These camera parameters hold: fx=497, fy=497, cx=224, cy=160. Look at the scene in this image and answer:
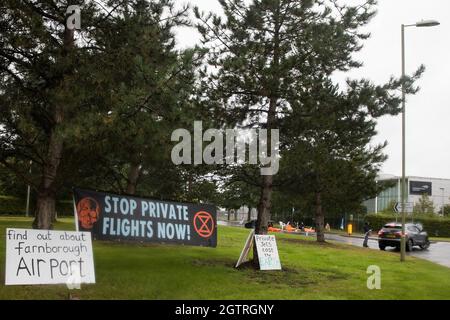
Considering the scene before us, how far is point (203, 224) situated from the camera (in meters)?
12.0

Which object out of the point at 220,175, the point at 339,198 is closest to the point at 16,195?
the point at 339,198

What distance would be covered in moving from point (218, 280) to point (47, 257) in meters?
4.16

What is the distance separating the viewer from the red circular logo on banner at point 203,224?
1183 centimetres

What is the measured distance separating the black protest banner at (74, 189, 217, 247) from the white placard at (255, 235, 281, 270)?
51.8 inches

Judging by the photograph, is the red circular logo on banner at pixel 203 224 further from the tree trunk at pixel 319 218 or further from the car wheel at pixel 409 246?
the car wheel at pixel 409 246

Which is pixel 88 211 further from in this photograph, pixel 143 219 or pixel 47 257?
pixel 47 257

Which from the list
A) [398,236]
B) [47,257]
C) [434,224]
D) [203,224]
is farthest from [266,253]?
[434,224]

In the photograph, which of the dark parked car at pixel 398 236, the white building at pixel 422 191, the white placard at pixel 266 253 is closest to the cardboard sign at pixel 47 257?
the white placard at pixel 266 253

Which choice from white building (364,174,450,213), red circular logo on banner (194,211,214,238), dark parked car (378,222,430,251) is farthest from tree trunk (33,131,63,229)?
white building (364,174,450,213)

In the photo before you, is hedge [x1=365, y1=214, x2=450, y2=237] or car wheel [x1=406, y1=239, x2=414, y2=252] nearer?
car wheel [x1=406, y1=239, x2=414, y2=252]

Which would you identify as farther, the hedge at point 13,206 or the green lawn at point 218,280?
the hedge at point 13,206

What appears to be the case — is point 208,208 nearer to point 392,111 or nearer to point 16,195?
point 392,111

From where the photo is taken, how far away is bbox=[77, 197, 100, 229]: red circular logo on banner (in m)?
9.56

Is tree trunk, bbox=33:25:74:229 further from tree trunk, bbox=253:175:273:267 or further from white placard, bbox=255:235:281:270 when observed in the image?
tree trunk, bbox=253:175:273:267
